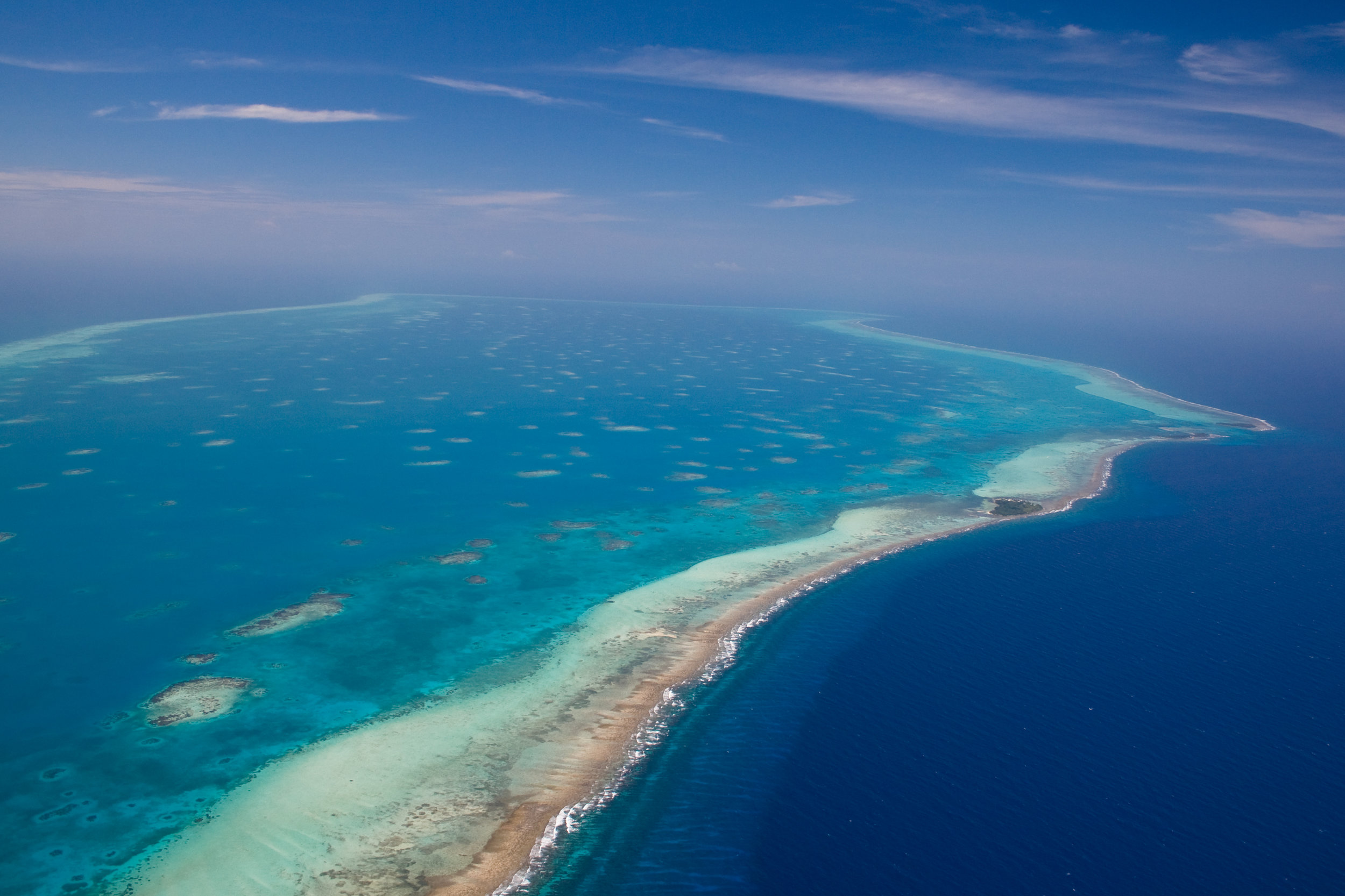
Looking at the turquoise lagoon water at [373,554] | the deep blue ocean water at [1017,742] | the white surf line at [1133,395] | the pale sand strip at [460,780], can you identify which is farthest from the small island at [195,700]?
the white surf line at [1133,395]

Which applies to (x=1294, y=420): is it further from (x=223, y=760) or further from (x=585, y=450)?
(x=223, y=760)

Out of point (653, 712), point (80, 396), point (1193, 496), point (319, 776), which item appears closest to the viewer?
point (319, 776)

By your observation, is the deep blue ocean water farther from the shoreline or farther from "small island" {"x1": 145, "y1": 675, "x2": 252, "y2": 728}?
"small island" {"x1": 145, "y1": 675, "x2": 252, "y2": 728}

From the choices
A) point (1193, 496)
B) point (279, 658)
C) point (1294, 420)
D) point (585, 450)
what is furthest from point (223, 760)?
point (1294, 420)

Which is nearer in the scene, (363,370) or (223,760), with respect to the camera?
(223,760)

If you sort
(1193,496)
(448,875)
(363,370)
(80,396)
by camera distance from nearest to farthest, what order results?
(448,875) < (1193,496) < (80,396) < (363,370)

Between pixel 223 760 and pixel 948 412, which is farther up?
pixel 948 412
